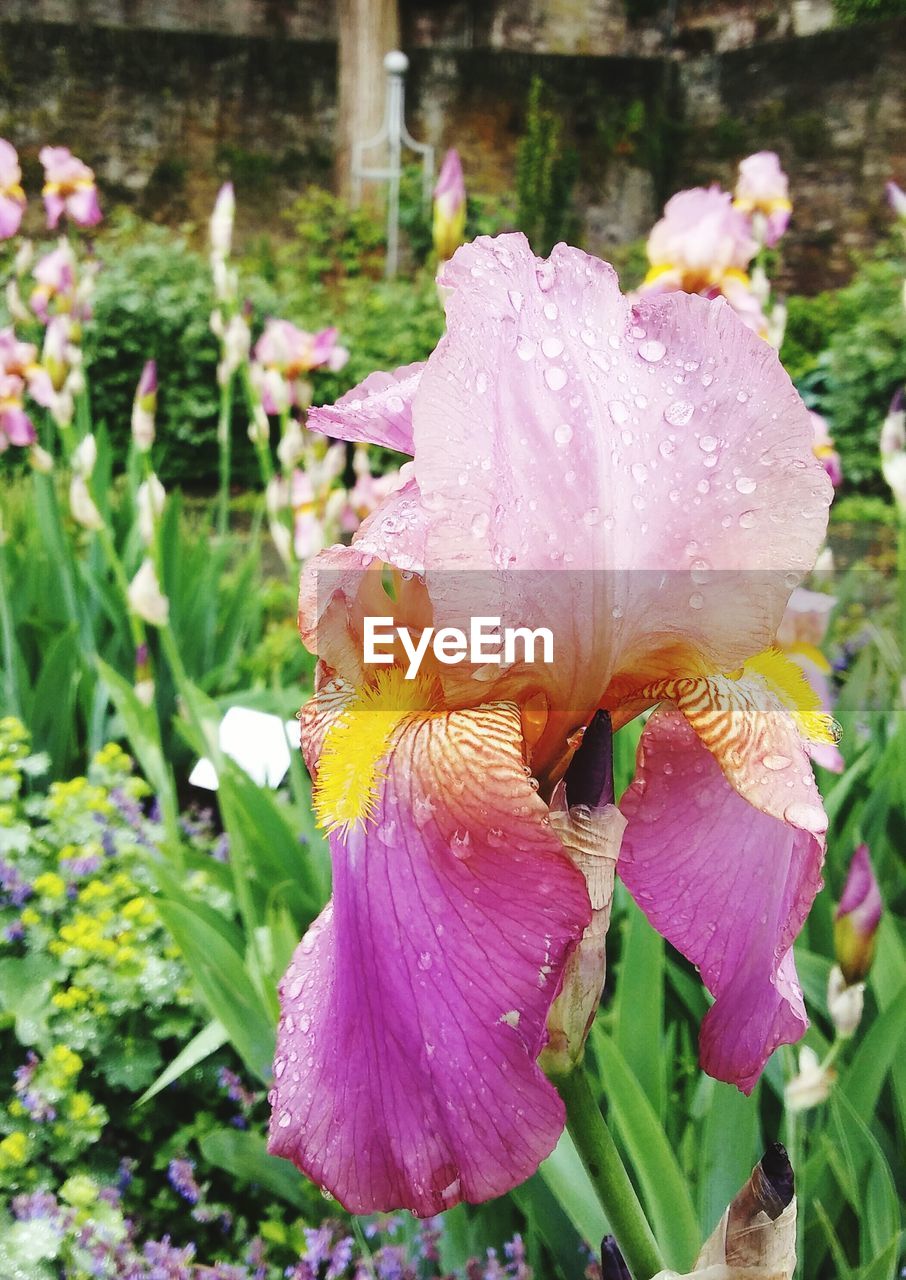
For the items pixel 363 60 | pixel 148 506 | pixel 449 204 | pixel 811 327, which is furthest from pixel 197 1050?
pixel 363 60

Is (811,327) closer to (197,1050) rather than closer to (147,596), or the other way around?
(147,596)

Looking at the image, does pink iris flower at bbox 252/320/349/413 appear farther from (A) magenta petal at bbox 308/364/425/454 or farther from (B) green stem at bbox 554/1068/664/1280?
(B) green stem at bbox 554/1068/664/1280

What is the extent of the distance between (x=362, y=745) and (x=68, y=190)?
116 inches

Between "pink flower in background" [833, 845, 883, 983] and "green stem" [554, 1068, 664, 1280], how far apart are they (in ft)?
1.00

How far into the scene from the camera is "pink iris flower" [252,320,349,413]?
7.65 ft

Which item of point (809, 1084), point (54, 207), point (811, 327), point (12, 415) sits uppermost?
point (54, 207)

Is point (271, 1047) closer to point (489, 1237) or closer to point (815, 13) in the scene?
point (489, 1237)

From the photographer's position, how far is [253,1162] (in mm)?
1270

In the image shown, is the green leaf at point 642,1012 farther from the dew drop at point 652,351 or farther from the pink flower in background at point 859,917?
the dew drop at point 652,351

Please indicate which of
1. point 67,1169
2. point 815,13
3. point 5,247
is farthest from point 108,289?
point 815,13

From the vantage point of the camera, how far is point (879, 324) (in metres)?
8.21

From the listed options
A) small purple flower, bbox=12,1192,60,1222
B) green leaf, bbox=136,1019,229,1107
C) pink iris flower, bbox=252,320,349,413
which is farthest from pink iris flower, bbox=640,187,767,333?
small purple flower, bbox=12,1192,60,1222

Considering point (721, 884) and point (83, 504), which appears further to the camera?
point (83, 504)

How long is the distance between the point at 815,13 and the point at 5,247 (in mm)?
9776
